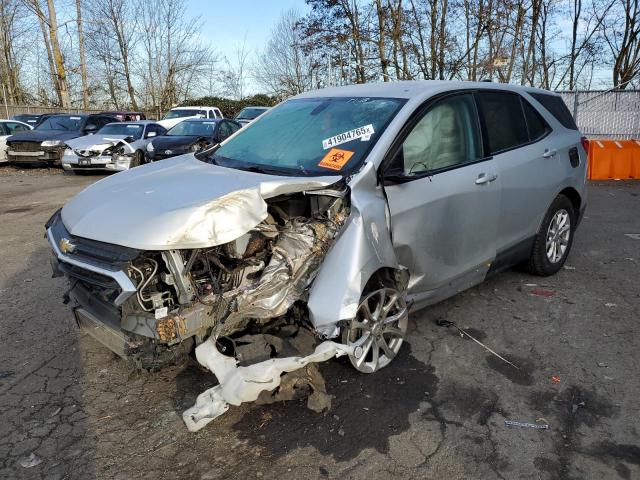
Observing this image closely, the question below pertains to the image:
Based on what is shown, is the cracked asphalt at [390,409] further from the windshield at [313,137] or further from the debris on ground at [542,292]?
the windshield at [313,137]

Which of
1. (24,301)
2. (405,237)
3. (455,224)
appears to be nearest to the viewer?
(405,237)

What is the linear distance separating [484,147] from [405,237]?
48.0 inches

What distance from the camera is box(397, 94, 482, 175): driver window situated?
3588mm

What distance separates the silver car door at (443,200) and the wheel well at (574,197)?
1.42 m

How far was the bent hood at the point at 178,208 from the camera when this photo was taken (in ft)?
8.73

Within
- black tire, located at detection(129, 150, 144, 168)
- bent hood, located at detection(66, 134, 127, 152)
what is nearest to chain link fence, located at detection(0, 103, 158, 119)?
bent hood, located at detection(66, 134, 127, 152)

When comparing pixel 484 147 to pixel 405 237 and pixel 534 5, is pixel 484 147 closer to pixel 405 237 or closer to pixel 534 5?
pixel 405 237

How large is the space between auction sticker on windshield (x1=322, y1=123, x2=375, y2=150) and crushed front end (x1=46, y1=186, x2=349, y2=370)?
1.59ft

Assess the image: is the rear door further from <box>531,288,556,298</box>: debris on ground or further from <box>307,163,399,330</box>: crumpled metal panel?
<box>307,163,399,330</box>: crumpled metal panel

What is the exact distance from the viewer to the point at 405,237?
343 centimetres

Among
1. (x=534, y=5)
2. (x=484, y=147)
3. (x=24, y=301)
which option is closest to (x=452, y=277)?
(x=484, y=147)

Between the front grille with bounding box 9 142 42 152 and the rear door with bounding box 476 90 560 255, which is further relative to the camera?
the front grille with bounding box 9 142 42 152

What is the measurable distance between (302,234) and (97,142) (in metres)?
12.5

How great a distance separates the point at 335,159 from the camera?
3457 mm
